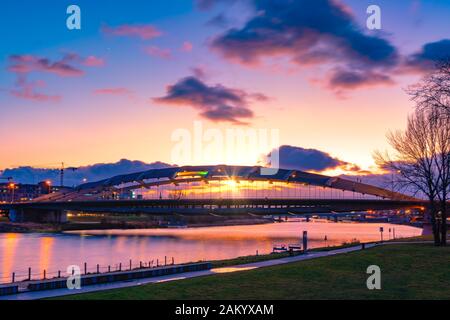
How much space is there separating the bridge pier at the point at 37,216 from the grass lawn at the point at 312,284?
12554 centimetres

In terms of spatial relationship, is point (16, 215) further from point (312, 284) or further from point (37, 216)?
point (312, 284)

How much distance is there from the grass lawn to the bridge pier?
126m

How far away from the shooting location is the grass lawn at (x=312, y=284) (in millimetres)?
18422

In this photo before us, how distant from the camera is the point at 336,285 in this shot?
20891mm

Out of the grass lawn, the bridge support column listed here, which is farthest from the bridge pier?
the grass lawn

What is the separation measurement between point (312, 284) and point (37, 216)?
436 ft


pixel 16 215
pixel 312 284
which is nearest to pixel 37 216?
pixel 16 215

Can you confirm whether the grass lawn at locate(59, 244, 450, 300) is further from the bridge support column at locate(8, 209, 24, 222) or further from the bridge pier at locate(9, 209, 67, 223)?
the bridge support column at locate(8, 209, 24, 222)

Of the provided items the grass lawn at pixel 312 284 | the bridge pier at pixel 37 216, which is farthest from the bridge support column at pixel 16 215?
the grass lawn at pixel 312 284

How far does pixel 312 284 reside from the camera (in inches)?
832

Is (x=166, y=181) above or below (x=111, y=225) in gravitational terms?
above

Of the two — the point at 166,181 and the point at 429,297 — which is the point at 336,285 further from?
the point at 166,181
